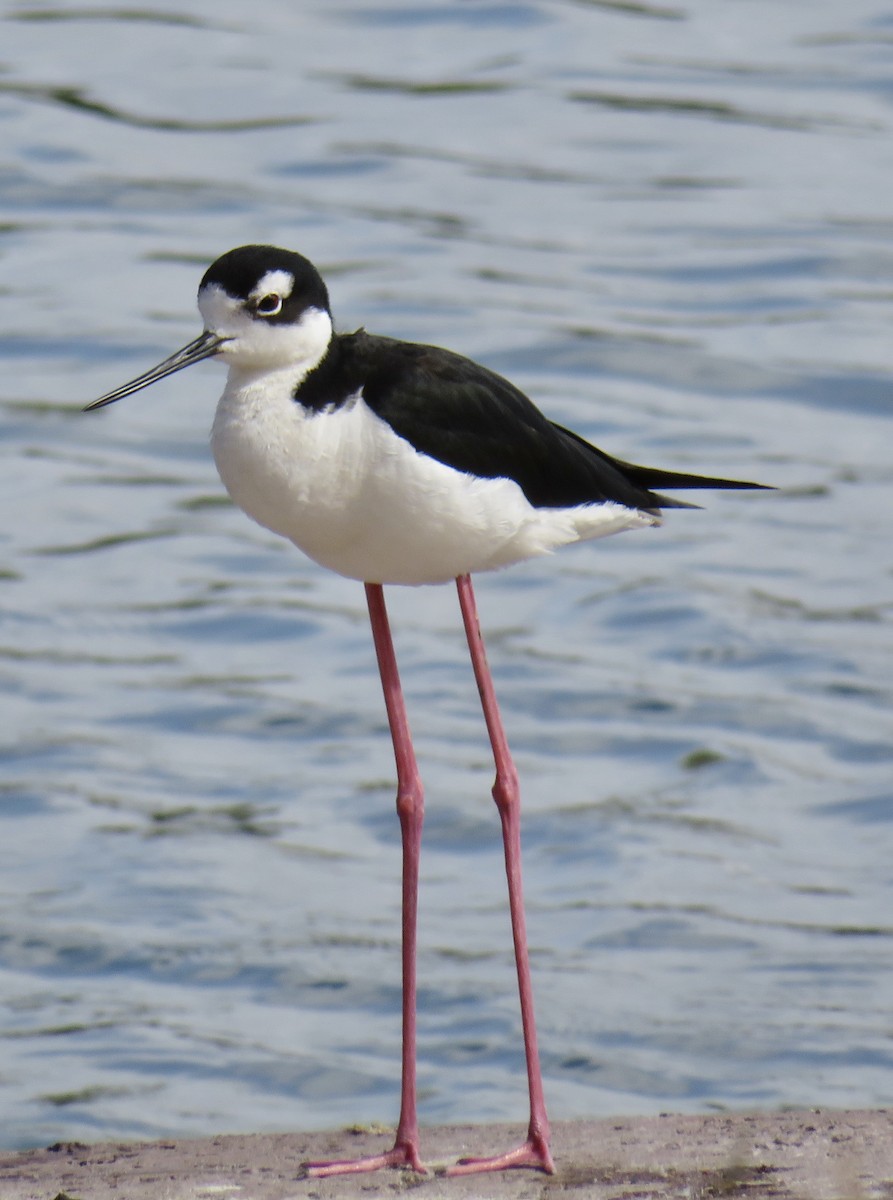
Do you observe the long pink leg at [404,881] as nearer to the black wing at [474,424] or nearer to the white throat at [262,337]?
the black wing at [474,424]

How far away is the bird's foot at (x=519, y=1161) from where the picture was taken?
598 cm

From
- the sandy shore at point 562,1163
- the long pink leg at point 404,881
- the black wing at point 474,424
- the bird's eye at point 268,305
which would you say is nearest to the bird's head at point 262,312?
the bird's eye at point 268,305

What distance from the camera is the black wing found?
570 centimetres

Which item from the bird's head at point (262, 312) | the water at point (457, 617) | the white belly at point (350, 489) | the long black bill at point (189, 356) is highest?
the bird's head at point (262, 312)

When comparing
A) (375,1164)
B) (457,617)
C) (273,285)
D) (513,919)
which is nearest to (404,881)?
(513,919)

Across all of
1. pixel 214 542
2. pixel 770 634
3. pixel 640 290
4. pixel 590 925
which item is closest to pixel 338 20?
pixel 640 290

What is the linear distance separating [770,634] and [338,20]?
35.3 ft

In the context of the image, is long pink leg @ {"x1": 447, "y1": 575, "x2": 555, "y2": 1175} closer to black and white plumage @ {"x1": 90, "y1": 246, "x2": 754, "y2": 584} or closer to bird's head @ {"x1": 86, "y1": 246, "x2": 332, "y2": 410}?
black and white plumage @ {"x1": 90, "y1": 246, "x2": 754, "y2": 584}

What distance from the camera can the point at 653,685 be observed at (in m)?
12.0

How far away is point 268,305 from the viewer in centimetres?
560

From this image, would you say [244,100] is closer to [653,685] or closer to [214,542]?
[214,542]

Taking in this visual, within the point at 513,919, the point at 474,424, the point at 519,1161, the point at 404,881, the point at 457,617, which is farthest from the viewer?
the point at 457,617

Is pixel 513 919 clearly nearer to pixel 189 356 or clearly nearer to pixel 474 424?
pixel 474 424

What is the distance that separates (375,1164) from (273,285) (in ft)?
7.24
